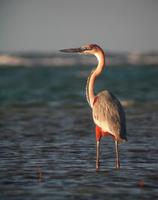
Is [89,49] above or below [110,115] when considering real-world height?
above

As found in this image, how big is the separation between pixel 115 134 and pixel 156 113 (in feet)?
35.2

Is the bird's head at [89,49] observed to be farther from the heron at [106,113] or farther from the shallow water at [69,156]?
the shallow water at [69,156]

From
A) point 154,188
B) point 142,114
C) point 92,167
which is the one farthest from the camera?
point 142,114

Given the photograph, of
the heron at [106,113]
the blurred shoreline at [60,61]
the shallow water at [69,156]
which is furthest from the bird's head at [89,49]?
the blurred shoreline at [60,61]

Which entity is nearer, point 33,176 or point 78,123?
point 33,176

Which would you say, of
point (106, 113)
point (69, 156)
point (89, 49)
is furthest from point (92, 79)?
point (69, 156)

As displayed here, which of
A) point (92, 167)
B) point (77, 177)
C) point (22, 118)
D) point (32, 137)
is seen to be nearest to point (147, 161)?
point (92, 167)

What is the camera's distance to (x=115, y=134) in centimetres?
1438

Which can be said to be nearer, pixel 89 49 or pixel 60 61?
pixel 89 49

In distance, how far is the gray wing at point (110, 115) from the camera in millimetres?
14391

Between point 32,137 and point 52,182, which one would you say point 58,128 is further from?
point 52,182

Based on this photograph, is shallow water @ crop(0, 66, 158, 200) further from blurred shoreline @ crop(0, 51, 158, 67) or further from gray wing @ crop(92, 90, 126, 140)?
blurred shoreline @ crop(0, 51, 158, 67)

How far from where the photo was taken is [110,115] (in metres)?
14.7

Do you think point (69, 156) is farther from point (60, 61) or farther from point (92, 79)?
point (60, 61)
